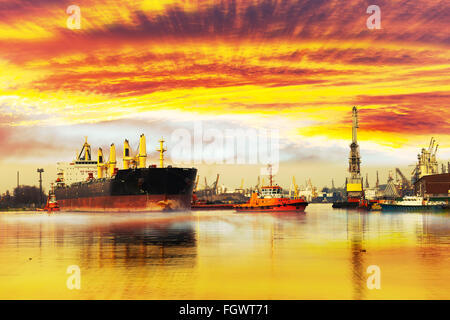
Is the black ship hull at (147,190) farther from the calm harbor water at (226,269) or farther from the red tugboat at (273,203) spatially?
the calm harbor water at (226,269)

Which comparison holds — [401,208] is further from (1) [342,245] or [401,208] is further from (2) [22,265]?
(2) [22,265]

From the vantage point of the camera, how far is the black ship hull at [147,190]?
107312 millimetres

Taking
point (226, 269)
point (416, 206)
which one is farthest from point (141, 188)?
point (226, 269)

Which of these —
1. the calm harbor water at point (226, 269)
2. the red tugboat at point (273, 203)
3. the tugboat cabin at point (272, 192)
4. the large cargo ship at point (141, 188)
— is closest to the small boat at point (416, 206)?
the red tugboat at point (273, 203)

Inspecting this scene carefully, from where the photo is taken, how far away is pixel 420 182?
172 meters

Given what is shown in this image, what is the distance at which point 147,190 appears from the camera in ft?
353

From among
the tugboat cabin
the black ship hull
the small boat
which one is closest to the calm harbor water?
the black ship hull

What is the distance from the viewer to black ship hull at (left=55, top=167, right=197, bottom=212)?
10731 cm

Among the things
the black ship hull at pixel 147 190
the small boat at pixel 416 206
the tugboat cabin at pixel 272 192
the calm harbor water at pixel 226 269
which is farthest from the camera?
the tugboat cabin at pixel 272 192

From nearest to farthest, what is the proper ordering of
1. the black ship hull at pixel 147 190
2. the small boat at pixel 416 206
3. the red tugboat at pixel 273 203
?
1. the black ship hull at pixel 147 190
2. the red tugboat at pixel 273 203
3. the small boat at pixel 416 206

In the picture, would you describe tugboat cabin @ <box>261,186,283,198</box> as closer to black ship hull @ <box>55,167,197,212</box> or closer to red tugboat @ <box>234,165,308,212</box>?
red tugboat @ <box>234,165,308,212</box>

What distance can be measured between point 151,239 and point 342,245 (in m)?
12.9

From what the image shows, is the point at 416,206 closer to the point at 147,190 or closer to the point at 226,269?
the point at 147,190

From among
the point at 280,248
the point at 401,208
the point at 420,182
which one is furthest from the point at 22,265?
the point at 420,182
